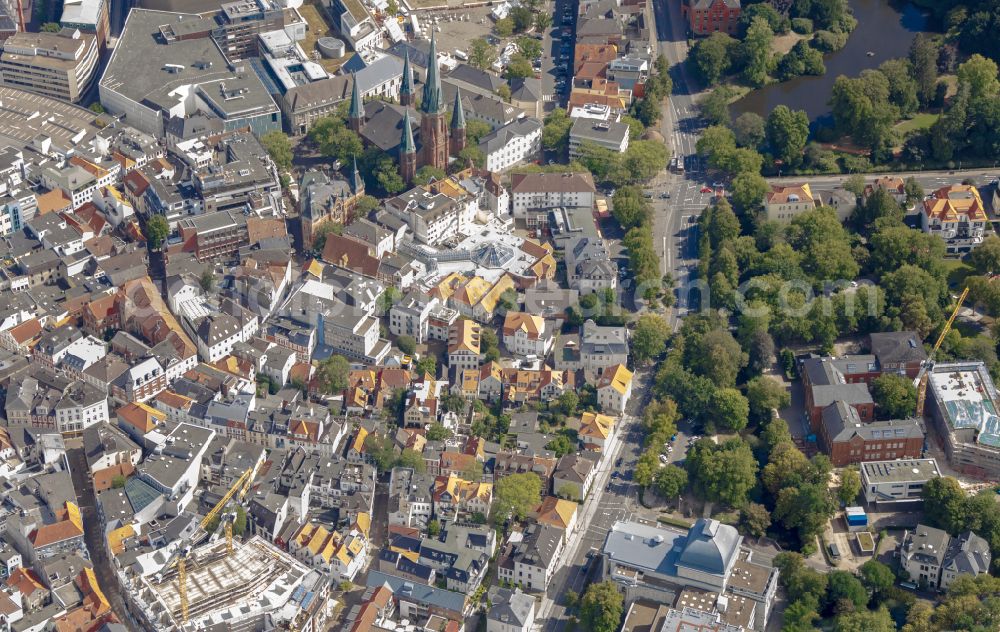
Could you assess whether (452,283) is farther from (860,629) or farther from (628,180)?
(860,629)

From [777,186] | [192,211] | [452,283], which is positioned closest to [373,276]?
[452,283]

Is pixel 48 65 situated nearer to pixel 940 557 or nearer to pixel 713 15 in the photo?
pixel 713 15

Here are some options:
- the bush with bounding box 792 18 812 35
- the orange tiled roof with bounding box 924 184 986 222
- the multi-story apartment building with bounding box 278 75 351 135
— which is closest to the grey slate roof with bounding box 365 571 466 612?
the orange tiled roof with bounding box 924 184 986 222

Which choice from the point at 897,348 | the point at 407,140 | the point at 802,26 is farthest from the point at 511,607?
the point at 802,26

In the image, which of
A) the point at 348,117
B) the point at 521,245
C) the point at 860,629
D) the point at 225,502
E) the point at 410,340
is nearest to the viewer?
the point at 860,629

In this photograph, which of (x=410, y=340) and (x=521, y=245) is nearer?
(x=410, y=340)

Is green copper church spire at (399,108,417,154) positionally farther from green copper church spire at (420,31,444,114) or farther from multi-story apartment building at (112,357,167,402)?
multi-story apartment building at (112,357,167,402)

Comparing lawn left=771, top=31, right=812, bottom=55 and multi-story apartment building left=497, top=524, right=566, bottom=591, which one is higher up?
lawn left=771, top=31, right=812, bottom=55
